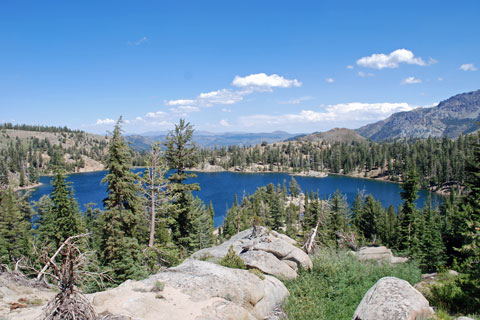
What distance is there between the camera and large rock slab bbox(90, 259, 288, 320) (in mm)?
10263

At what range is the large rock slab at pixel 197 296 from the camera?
10.3m

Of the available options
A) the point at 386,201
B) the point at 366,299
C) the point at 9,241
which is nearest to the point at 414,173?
the point at 366,299

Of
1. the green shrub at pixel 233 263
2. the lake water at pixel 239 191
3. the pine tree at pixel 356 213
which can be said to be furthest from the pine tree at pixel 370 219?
the green shrub at pixel 233 263

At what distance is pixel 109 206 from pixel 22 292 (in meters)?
10.6

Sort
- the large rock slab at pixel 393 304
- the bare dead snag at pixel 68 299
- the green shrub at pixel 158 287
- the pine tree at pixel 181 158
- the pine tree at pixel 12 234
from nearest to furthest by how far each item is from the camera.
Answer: the bare dead snag at pixel 68 299, the large rock slab at pixel 393 304, the green shrub at pixel 158 287, the pine tree at pixel 181 158, the pine tree at pixel 12 234

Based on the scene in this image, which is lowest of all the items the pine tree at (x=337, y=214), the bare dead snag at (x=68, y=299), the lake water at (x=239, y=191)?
the lake water at (x=239, y=191)

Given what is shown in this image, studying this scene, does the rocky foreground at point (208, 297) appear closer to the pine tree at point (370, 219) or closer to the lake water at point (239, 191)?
the pine tree at point (370, 219)

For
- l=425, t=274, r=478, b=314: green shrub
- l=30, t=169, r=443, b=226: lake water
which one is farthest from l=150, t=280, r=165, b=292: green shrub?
l=30, t=169, r=443, b=226: lake water

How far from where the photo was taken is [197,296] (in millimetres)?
11852

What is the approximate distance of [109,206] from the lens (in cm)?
2455

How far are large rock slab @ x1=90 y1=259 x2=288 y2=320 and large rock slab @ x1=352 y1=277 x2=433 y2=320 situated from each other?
4.56m

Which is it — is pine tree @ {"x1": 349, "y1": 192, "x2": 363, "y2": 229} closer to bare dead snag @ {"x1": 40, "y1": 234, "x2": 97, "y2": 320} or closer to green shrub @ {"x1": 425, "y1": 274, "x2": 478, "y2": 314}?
green shrub @ {"x1": 425, "y1": 274, "x2": 478, "y2": 314}

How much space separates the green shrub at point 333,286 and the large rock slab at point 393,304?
2.30 m

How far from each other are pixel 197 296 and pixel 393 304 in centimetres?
747
